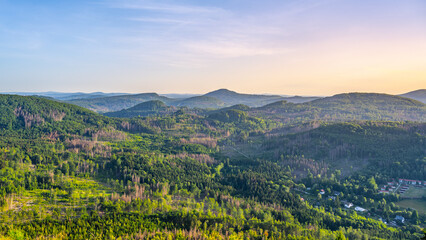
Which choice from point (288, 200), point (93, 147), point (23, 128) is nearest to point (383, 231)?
point (288, 200)

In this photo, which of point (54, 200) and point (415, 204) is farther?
point (415, 204)

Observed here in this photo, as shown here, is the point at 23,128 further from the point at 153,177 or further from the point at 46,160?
the point at 153,177

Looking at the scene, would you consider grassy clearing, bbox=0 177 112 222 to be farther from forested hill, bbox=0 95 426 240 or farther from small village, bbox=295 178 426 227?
small village, bbox=295 178 426 227

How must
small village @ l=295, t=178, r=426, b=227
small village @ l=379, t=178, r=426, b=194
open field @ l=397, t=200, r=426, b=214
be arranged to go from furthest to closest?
small village @ l=379, t=178, r=426, b=194
open field @ l=397, t=200, r=426, b=214
small village @ l=295, t=178, r=426, b=227

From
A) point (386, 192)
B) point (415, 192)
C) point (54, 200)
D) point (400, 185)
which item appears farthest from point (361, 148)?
point (54, 200)

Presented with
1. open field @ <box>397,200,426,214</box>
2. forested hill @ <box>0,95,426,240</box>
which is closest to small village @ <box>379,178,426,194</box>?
forested hill @ <box>0,95,426,240</box>

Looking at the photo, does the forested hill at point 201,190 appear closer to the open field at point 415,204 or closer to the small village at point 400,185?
the open field at point 415,204

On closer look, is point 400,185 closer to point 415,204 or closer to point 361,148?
point 415,204
